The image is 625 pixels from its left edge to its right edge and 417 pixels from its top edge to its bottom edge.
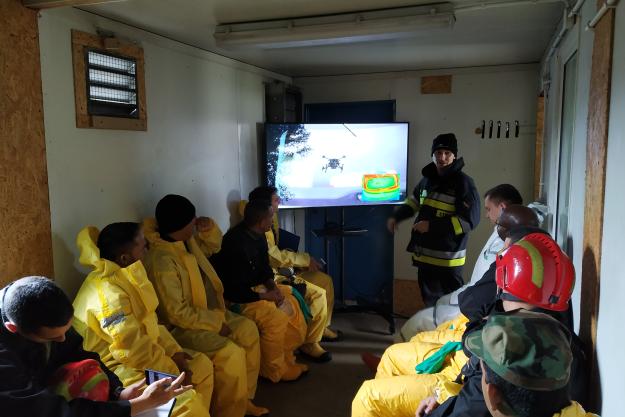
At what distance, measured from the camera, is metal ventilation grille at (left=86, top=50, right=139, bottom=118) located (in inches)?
93.7

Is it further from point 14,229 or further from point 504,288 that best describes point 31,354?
point 504,288

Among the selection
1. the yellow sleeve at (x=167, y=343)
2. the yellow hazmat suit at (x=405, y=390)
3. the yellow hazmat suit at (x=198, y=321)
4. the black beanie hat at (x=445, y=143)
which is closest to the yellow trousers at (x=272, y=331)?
the yellow hazmat suit at (x=198, y=321)

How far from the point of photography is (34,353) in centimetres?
139

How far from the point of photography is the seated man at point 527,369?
1.06m

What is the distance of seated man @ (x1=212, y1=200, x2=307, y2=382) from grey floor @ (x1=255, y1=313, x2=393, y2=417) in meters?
0.10

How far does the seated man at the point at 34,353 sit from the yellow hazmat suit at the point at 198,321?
36.0 inches

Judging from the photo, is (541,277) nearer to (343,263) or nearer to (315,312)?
(315,312)

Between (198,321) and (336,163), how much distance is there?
1940 mm

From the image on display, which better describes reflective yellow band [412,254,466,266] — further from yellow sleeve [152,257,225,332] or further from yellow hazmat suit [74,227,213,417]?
yellow hazmat suit [74,227,213,417]

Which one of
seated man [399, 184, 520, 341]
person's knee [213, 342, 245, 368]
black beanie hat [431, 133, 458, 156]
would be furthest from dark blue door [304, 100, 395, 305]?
person's knee [213, 342, 245, 368]

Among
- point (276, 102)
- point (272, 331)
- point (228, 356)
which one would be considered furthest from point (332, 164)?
point (228, 356)

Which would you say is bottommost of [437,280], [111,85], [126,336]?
[437,280]

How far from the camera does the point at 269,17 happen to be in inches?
98.8

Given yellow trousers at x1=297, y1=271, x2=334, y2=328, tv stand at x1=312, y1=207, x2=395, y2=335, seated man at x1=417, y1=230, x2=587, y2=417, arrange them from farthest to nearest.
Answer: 1. tv stand at x1=312, y1=207, x2=395, y2=335
2. yellow trousers at x1=297, y1=271, x2=334, y2=328
3. seated man at x1=417, y1=230, x2=587, y2=417
